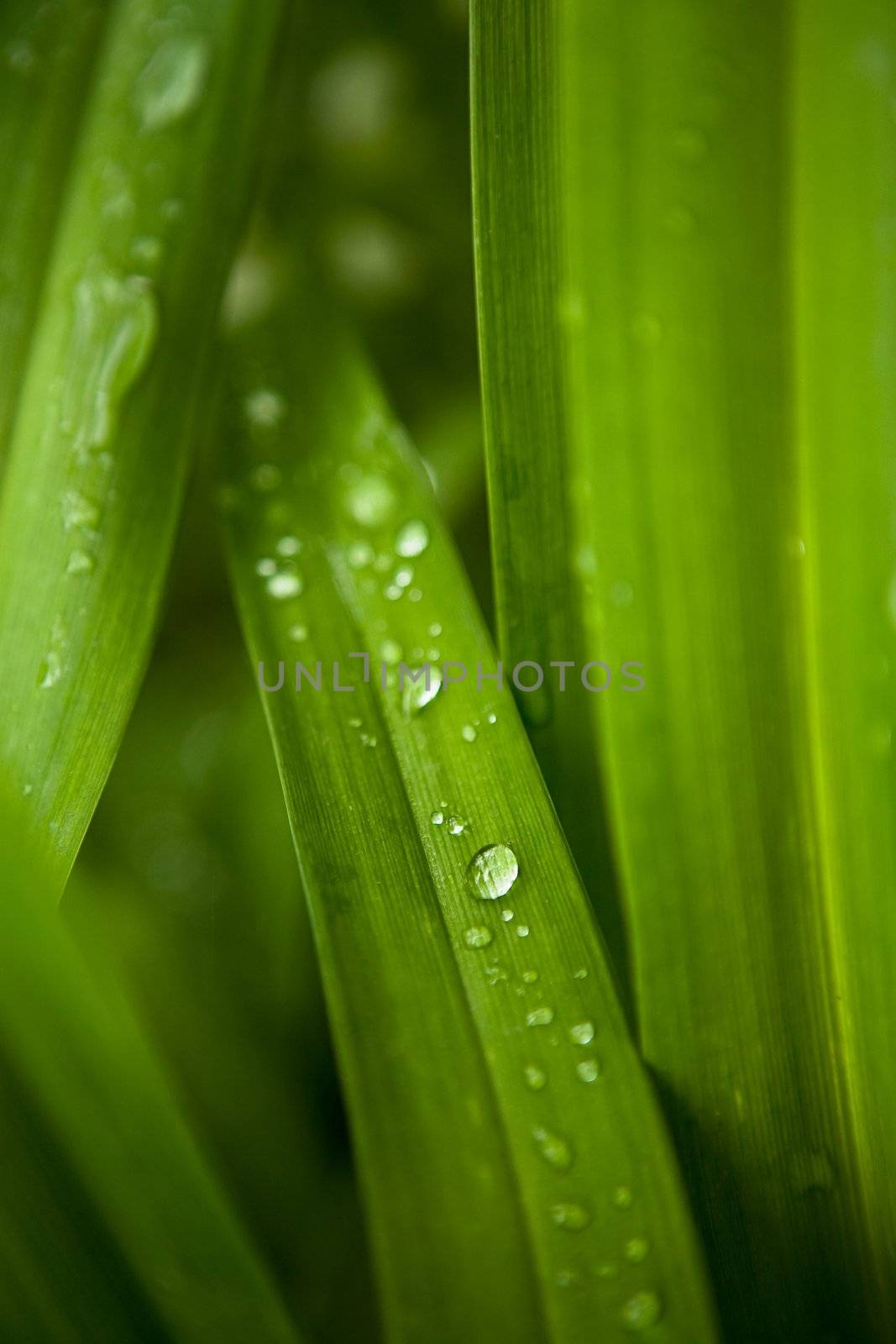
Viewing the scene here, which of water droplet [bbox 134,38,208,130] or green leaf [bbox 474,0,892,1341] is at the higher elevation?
water droplet [bbox 134,38,208,130]

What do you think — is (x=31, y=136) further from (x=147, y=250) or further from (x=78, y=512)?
(x=78, y=512)

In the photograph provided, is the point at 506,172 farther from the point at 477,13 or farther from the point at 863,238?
the point at 863,238

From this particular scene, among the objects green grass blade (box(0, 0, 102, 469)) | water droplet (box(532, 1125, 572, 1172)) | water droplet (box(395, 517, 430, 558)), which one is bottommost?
water droplet (box(532, 1125, 572, 1172))

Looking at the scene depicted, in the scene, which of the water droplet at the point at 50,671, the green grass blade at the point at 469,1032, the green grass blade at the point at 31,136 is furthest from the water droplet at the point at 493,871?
the green grass blade at the point at 31,136

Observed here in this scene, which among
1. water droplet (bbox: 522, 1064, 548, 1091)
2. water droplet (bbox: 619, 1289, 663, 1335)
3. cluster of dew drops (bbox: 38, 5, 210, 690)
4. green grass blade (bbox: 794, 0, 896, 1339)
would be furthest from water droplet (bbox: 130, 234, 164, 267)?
water droplet (bbox: 619, 1289, 663, 1335)

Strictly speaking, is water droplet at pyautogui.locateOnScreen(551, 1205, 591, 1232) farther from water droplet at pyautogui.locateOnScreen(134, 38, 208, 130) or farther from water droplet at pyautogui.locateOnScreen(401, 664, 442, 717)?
water droplet at pyautogui.locateOnScreen(134, 38, 208, 130)

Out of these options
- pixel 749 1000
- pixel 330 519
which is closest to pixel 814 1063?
pixel 749 1000

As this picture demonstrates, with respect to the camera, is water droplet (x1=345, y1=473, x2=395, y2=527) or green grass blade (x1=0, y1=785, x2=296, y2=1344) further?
water droplet (x1=345, y1=473, x2=395, y2=527)
